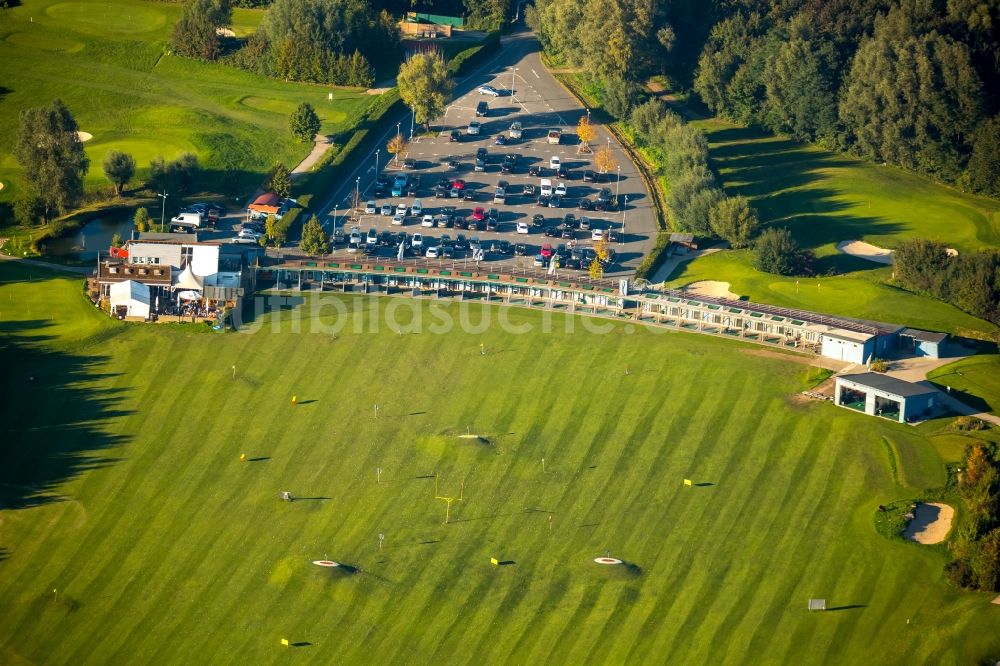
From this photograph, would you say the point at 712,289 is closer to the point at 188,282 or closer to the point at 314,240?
the point at 314,240

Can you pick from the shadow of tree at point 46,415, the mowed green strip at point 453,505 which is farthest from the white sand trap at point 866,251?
the shadow of tree at point 46,415

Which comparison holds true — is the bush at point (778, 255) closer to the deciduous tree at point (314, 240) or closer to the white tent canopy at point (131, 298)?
the deciduous tree at point (314, 240)

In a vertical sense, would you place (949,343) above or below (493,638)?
above

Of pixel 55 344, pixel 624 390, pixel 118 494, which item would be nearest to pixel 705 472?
pixel 624 390

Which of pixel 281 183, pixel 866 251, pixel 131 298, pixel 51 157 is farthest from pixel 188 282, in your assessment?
pixel 866 251

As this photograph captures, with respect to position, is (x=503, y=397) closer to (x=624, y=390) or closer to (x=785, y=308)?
(x=624, y=390)

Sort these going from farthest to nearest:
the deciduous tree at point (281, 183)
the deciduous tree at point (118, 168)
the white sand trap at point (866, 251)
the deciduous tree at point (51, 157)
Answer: the deciduous tree at point (118, 168) → the deciduous tree at point (281, 183) → the deciduous tree at point (51, 157) → the white sand trap at point (866, 251)

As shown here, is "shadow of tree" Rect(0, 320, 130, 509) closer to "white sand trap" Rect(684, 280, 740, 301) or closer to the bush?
"white sand trap" Rect(684, 280, 740, 301)
